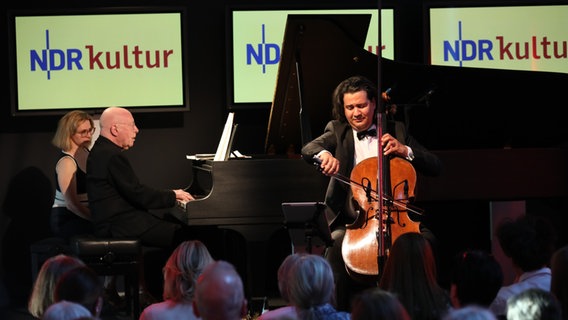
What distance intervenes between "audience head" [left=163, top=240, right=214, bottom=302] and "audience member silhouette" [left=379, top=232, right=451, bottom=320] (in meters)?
0.85

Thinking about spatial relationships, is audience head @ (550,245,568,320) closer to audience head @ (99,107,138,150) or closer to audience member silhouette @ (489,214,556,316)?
audience member silhouette @ (489,214,556,316)

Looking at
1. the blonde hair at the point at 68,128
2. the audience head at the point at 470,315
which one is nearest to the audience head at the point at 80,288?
the audience head at the point at 470,315

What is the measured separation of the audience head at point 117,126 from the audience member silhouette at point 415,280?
327 cm

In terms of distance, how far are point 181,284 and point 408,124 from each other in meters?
2.62

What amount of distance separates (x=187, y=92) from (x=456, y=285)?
482cm

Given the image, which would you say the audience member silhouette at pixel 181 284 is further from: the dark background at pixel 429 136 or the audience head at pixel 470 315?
the dark background at pixel 429 136

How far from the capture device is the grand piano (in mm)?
6723

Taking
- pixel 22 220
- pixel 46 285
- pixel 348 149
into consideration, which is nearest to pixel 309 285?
pixel 46 285

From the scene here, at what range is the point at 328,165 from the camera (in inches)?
233

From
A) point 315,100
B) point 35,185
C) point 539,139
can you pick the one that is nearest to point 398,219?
point 315,100

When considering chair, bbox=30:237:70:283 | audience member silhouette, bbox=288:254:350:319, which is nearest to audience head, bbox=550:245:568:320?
audience member silhouette, bbox=288:254:350:319

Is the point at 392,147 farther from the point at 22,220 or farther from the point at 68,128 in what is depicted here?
the point at 22,220

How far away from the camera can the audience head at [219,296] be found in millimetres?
3348

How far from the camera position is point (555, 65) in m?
8.67
